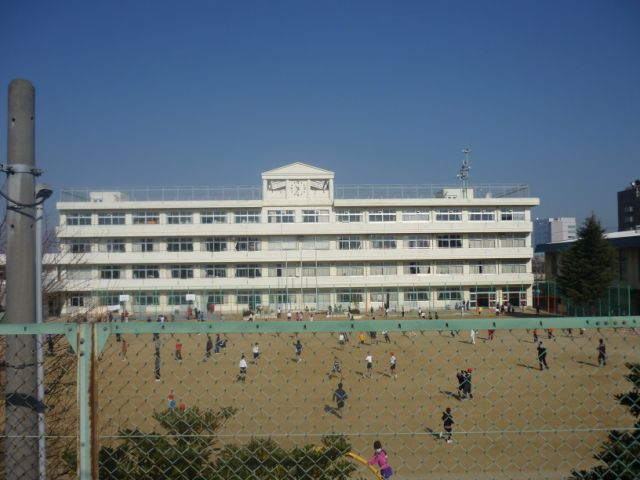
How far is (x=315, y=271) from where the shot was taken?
27.5m

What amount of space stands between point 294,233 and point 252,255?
2.79 metres

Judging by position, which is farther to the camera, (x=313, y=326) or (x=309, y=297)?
(x=309, y=297)

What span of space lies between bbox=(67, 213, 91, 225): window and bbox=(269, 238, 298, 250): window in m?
11.0

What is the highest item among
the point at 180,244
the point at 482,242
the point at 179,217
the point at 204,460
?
the point at 179,217

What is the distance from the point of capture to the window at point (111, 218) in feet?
90.7

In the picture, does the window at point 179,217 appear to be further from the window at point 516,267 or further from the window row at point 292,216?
the window at point 516,267

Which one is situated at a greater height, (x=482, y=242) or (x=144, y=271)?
(x=482, y=242)

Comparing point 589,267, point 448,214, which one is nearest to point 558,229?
point 448,214

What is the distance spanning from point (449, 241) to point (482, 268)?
2627 mm

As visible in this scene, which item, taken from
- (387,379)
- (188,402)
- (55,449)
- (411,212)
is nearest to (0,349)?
(55,449)

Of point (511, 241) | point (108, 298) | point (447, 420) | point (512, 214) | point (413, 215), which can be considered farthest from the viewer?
point (512, 214)

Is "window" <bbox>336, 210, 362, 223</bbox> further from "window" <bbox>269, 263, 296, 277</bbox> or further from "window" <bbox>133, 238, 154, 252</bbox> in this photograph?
"window" <bbox>133, 238, 154, 252</bbox>

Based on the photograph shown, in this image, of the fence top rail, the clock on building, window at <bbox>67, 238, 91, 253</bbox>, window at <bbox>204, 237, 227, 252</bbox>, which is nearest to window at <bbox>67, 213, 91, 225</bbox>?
window at <bbox>67, 238, 91, 253</bbox>

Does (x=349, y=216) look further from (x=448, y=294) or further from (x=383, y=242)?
(x=448, y=294)
